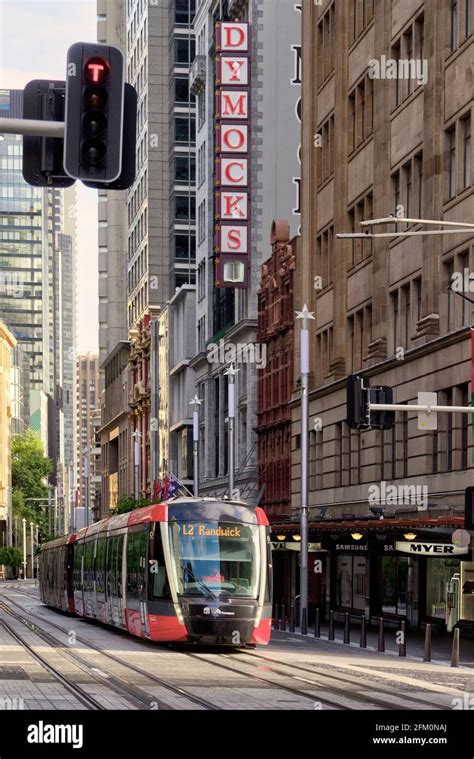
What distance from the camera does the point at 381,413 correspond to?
32188 millimetres

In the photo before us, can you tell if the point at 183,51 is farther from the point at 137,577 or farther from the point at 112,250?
the point at 137,577

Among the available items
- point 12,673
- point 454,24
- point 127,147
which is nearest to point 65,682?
point 12,673

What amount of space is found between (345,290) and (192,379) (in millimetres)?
48072

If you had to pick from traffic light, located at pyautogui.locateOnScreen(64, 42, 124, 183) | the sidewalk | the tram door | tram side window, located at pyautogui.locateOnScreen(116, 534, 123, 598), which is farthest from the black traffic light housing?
traffic light, located at pyautogui.locateOnScreen(64, 42, 124, 183)

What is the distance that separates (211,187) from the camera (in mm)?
100938

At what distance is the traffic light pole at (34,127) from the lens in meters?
14.5

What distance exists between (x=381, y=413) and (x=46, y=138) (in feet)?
59.5

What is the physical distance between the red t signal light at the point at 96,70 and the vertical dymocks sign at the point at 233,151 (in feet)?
228

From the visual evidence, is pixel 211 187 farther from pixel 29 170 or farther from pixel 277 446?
pixel 29 170

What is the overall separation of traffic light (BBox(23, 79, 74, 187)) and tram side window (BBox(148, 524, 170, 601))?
21394mm

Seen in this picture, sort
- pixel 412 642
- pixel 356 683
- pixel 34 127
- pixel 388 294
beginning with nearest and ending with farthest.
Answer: pixel 34 127 < pixel 356 683 < pixel 412 642 < pixel 388 294
